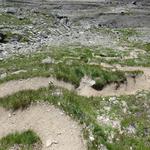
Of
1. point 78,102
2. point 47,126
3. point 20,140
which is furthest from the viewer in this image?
point 78,102

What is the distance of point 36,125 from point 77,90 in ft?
23.4

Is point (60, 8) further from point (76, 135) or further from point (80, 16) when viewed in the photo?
point (76, 135)

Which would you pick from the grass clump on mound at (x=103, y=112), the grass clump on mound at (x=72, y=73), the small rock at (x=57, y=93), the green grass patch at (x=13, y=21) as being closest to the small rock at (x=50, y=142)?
the grass clump on mound at (x=103, y=112)

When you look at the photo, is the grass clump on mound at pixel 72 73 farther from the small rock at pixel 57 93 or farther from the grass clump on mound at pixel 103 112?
the small rock at pixel 57 93

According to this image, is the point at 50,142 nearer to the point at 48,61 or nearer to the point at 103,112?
the point at 103,112

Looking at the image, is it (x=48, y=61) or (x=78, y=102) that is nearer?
(x=78, y=102)

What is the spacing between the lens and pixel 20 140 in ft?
63.1

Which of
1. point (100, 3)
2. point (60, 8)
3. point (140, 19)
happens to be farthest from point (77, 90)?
point (100, 3)

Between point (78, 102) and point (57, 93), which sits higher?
point (57, 93)

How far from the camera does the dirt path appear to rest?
1830 centimetres

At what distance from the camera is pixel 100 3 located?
13975 cm

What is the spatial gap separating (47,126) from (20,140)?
1563mm

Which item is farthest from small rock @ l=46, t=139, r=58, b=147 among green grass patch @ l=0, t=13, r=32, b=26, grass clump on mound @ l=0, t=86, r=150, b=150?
green grass patch @ l=0, t=13, r=32, b=26

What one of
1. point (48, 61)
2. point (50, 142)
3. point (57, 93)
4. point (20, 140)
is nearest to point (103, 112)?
point (57, 93)
